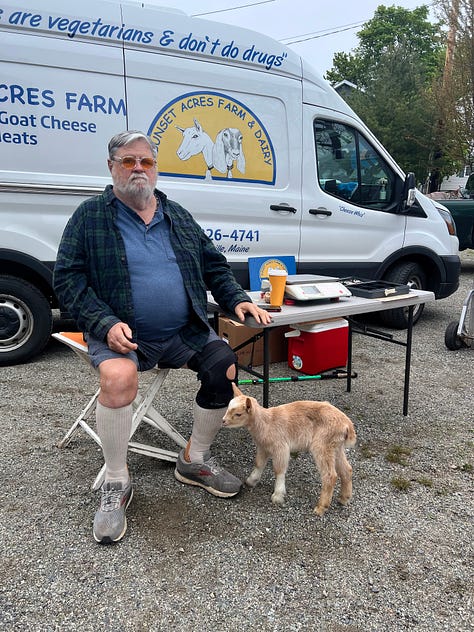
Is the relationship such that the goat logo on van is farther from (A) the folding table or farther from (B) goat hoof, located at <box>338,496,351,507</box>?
(B) goat hoof, located at <box>338,496,351,507</box>

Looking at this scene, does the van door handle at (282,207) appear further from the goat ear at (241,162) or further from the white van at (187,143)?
the goat ear at (241,162)

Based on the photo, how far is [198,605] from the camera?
174cm

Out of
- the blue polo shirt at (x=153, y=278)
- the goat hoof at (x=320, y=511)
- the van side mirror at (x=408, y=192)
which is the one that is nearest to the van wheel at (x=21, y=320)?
the blue polo shirt at (x=153, y=278)

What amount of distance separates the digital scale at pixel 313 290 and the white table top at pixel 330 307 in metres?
0.05

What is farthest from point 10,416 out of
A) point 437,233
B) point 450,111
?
point 450,111

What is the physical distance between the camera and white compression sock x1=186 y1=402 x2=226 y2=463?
91.1 inches

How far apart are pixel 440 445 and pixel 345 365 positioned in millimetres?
1337

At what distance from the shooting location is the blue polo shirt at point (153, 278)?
2.28 meters

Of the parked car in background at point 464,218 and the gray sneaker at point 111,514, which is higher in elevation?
the parked car in background at point 464,218

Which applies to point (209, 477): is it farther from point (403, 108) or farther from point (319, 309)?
point (403, 108)

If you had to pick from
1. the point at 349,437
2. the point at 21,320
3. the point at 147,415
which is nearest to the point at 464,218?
the point at 21,320

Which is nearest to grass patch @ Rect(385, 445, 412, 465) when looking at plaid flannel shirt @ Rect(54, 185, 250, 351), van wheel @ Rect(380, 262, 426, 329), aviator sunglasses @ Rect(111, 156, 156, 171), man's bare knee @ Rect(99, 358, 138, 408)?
plaid flannel shirt @ Rect(54, 185, 250, 351)

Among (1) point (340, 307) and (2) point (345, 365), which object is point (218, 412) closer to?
(1) point (340, 307)

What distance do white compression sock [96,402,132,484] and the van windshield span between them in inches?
134
